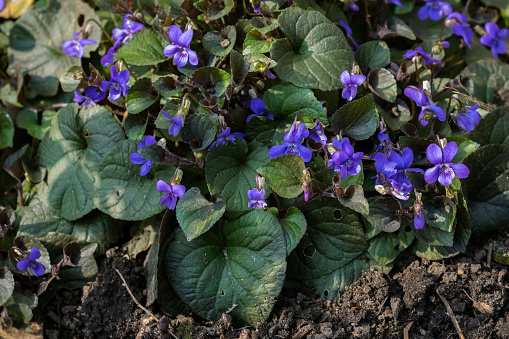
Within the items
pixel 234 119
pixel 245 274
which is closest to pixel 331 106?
pixel 234 119

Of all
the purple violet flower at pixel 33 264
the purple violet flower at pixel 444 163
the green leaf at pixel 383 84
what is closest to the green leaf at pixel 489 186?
the purple violet flower at pixel 444 163

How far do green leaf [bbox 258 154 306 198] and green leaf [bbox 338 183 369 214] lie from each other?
0.20 m

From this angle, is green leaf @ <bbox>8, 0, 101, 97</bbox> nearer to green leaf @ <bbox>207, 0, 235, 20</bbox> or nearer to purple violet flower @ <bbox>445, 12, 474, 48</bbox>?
green leaf @ <bbox>207, 0, 235, 20</bbox>

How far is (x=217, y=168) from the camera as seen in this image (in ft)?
7.70

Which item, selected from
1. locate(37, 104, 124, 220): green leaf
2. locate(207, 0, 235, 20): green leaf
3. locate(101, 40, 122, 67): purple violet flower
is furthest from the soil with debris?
locate(207, 0, 235, 20): green leaf

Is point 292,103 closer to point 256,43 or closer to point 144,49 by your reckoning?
point 256,43

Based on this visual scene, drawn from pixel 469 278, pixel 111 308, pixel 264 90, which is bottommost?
pixel 111 308

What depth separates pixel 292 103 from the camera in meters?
2.42

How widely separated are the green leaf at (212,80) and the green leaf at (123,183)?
0.48 m

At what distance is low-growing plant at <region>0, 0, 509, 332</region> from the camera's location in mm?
2254

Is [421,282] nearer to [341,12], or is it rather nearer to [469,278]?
[469,278]

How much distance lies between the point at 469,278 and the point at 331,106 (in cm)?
111

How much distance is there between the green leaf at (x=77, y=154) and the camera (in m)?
2.66

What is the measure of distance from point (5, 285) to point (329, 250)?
1625mm
